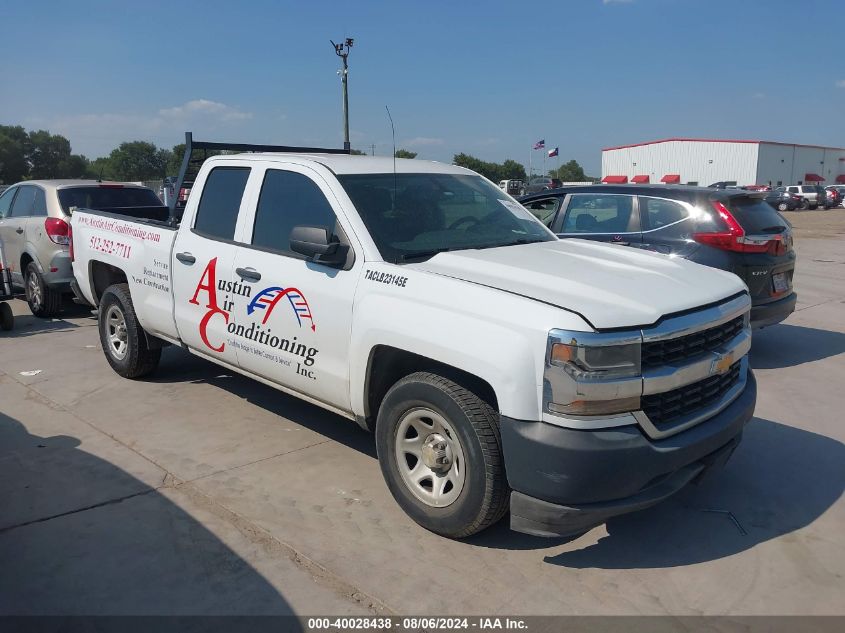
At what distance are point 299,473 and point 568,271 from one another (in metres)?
2.13

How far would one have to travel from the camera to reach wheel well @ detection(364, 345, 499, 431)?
3477 mm

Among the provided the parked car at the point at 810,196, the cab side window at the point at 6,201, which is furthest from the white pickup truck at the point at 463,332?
the parked car at the point at 810,196

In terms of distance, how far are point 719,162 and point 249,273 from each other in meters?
75.4

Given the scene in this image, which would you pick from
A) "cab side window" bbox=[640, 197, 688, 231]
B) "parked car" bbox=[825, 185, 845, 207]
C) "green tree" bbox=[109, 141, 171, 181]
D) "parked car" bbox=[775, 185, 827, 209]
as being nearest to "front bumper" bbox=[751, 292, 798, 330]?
"cab side window" bbox=[640, 197, 688, 231]

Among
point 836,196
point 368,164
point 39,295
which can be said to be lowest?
point 836,196

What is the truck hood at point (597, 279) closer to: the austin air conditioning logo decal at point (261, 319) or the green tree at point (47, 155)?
the austin air conditioning logo decal at point (261, 319)

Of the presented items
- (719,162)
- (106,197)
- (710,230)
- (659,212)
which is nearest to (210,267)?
(659,212)

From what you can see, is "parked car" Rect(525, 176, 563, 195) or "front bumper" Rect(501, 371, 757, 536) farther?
"parked car" Rect(525, 176, 563, 195)

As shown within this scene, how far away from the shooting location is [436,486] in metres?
3.66

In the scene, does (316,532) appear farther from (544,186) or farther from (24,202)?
(544,186)

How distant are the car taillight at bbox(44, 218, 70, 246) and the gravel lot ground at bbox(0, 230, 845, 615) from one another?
11.7 ft

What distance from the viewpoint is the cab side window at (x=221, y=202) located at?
4.98 m

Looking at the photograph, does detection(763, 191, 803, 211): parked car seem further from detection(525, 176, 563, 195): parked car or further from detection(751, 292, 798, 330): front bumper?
detection(751, 292, 798, 330): front bumper

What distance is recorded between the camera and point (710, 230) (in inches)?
266
